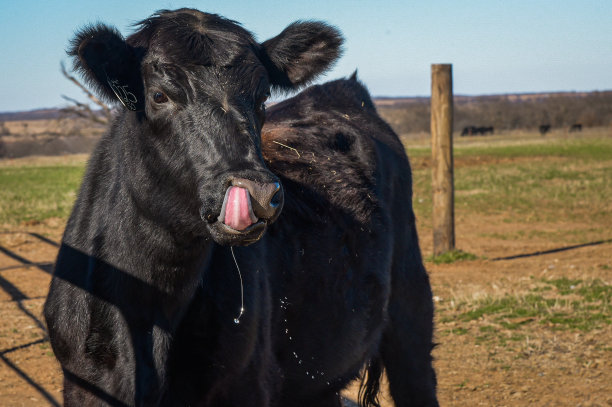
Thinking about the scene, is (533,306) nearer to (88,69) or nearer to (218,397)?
(218,397)

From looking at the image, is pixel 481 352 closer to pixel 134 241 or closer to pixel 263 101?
pixel 263 101

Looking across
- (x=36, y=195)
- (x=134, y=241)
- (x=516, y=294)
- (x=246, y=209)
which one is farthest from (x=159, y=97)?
(x=36, y=195)

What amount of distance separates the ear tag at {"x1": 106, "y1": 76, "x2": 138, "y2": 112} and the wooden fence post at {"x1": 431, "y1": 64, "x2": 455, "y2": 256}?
26.8ft

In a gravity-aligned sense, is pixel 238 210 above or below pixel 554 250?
above

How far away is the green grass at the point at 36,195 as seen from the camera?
57.0 feet

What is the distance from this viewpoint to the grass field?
5.50 metres

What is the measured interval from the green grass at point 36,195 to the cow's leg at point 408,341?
662 cm

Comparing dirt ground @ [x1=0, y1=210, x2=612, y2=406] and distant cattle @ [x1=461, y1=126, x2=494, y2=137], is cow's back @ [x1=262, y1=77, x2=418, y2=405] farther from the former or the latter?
distant cattle @ [x1=461, y1=126, x2=494, y2=137]

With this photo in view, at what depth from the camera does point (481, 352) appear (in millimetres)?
6238

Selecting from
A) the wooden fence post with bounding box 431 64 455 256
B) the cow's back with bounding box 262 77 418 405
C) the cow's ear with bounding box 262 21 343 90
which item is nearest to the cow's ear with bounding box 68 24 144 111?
the cow's ear with bounding box 262 21 343 90

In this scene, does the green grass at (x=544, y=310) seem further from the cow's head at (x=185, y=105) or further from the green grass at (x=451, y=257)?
the cow's head at (x=185, y=105)

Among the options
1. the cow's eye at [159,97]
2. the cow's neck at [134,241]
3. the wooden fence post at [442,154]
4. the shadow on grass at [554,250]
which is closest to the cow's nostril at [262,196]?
the cow's neck at [134,241]

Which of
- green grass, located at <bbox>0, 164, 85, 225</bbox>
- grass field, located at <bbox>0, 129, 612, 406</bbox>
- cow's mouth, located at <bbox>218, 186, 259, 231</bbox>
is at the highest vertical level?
cow's mouth, located at <bbox>218, 186, 259, 231</bbox>

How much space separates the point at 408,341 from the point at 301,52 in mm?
2343
